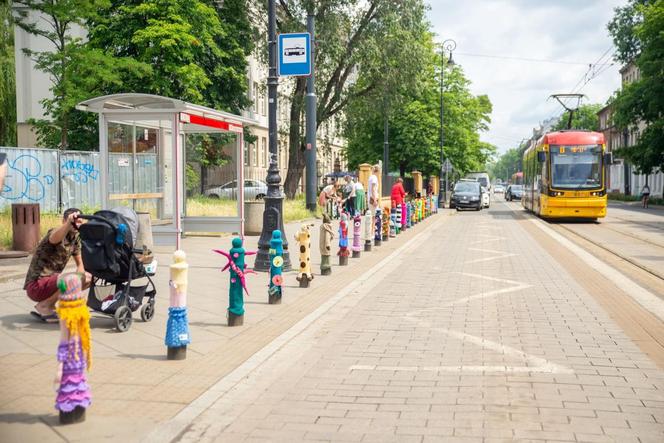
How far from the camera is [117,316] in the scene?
23.0 feet

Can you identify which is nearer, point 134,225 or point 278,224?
point 134,225

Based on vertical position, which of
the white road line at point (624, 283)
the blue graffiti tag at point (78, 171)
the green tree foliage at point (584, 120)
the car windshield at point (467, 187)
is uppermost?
the green tree foliage at point (584, 120)

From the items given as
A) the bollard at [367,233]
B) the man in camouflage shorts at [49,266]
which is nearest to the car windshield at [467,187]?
the bollard at [367,233]

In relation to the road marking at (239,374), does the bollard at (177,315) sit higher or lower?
higher

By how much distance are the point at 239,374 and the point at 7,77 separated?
32.0 meters

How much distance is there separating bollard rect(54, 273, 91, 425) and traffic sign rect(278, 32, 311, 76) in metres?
8.84

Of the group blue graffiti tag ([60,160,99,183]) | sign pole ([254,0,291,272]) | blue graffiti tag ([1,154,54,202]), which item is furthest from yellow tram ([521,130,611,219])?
blue graffiti tag ([1,154,54,202])

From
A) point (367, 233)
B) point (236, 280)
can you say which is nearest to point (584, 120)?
point (367, 233)

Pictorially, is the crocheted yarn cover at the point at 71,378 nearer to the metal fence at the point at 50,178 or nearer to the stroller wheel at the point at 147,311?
the stroller wheel at the point at 147,311

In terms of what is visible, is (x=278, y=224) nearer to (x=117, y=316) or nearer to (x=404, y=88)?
(x=117, y=316)

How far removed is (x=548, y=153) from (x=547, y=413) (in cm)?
2380

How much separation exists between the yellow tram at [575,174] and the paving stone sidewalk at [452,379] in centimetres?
1805

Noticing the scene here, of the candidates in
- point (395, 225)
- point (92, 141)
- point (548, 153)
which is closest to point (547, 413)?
point (395, 225)

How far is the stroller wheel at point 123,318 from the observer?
7004 millimetres
